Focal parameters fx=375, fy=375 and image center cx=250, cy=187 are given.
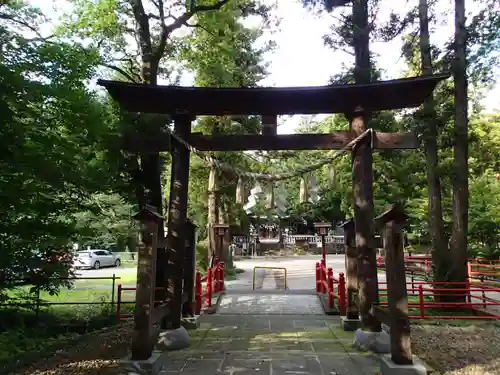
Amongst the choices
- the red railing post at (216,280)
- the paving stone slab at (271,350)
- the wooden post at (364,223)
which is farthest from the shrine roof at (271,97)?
the red railing post at (216,280)

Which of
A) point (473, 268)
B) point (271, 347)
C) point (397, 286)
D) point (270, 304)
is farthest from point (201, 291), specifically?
point (473, 268)

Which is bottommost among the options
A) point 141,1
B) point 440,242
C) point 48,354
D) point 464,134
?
point 48,354

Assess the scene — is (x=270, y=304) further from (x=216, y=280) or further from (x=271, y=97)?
(x=271, y=97)

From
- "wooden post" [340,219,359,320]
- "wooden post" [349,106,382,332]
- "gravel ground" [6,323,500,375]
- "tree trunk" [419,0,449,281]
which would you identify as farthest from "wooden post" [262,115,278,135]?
"tree trunk" [419,0,449,281]

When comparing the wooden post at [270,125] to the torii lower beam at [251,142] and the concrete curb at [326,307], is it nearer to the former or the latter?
the torii lower beam at [251,142]

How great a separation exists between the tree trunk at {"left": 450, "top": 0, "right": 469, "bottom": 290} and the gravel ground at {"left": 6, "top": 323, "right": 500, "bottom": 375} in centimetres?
280

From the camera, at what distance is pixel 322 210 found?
1639 inches

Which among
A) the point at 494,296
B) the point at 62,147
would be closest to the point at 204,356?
the point at 62,147

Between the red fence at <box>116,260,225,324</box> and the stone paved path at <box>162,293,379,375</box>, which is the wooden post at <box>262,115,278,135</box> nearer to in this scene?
the stone paved path at <box>162,293,379,375</box>

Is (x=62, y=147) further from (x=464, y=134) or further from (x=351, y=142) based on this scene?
(x=464, y=134)

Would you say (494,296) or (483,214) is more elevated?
(483,214)

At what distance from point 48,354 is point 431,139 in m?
11.8

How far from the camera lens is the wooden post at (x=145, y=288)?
5555mm

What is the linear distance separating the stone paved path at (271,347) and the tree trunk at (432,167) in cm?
451
